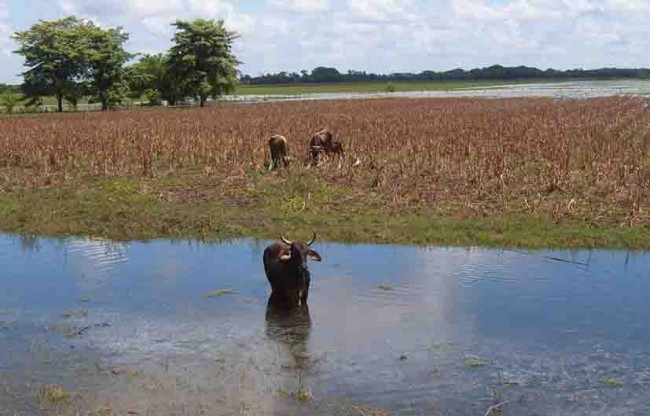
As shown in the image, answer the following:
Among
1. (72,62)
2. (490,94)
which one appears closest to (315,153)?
(72,62)

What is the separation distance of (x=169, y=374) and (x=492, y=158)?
1235 centimetres

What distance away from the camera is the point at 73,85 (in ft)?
200

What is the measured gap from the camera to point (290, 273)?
945 cm

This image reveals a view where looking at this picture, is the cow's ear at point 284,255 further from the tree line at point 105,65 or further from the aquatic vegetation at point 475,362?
the tree line at point 105,65

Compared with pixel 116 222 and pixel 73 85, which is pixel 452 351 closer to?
pixel 116 222

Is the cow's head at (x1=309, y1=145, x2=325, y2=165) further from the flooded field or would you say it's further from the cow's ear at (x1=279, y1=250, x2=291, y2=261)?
the flooded field

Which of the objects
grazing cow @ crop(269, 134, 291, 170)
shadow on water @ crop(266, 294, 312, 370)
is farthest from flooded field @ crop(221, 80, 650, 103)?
shadow on water @ crop(266, 294, 312, 370)

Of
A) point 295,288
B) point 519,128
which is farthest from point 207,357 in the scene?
point 519,128

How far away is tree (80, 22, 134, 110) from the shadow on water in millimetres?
54183

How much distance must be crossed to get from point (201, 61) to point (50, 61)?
11059 mm

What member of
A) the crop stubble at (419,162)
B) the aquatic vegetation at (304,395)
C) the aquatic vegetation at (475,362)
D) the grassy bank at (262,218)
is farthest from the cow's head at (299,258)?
the crop stubble at (419,162)

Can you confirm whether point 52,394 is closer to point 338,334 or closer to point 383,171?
point 338,334

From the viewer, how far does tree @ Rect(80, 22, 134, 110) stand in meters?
61.5

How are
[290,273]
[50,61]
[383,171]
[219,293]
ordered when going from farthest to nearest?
[50,61], [383,171], [219,293], [290,273]
